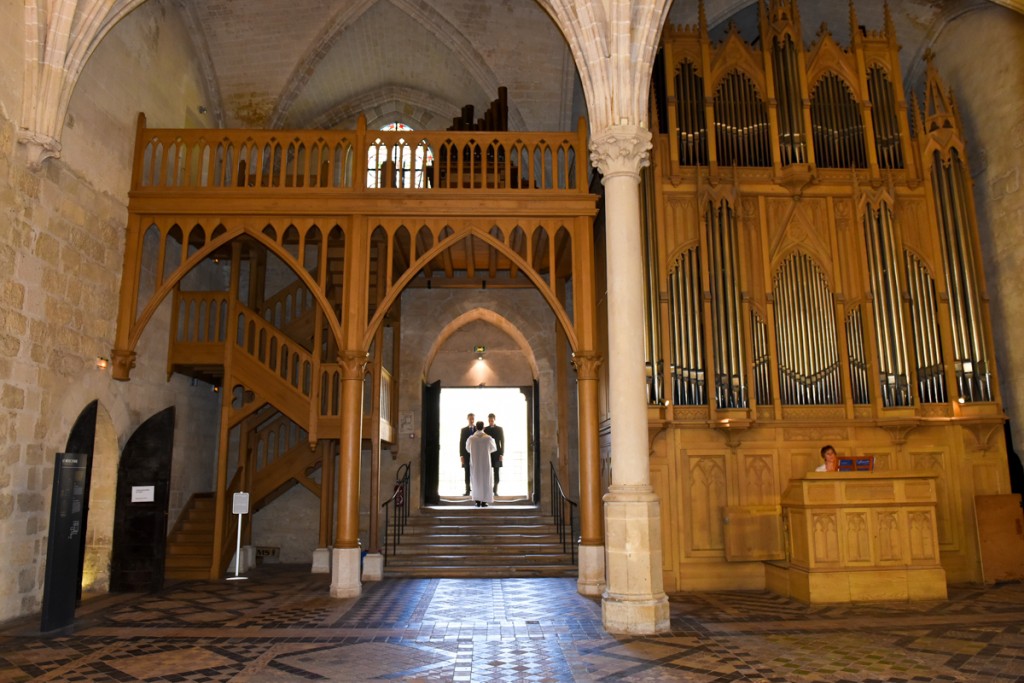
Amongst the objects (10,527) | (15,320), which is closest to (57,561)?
(10,527)

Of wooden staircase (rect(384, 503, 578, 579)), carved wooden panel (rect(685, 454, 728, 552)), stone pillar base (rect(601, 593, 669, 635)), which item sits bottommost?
stone pillar base (rect(601, 593, 669, 635))

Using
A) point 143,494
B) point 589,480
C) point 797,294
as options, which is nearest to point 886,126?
point 797,294

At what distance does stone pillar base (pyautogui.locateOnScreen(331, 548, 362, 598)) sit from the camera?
9133 millimetres

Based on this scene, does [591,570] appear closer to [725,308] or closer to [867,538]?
[867,538]

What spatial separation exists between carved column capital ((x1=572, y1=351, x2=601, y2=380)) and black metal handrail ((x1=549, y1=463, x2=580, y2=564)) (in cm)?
281

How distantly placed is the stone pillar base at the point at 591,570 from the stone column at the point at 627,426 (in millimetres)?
1774

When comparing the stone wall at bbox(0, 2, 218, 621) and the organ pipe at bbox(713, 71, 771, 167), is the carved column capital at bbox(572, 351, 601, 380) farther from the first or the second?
the stone wall at bbox(0, 2, 218, 621)

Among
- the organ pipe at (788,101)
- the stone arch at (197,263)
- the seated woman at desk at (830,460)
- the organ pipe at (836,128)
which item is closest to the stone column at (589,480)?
the seated woman at desk at (830,460)

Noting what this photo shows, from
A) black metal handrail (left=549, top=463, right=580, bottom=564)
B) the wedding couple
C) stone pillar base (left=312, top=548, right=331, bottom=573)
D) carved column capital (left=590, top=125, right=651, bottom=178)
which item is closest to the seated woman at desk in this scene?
carved column capital (left=590, top=125, right=651, bottom=178)

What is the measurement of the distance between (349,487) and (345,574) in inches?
40.9

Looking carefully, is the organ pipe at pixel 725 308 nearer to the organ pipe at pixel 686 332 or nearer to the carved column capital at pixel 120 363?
the organ pipe at pixel 686 332

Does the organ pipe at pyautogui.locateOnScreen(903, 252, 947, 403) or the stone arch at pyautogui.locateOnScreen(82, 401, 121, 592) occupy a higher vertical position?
the organ pipe at pyautogui.locateOnScreen(903, 252, 947, 403)

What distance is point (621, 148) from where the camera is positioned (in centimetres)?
796

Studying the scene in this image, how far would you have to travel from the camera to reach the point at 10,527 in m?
7.44
